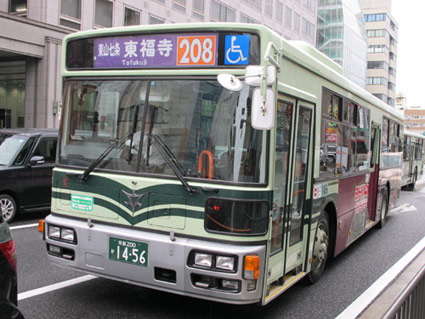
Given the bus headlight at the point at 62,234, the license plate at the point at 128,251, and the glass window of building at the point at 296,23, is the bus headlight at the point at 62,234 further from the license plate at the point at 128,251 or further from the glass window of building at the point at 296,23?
the glass window of building at the point at 296,23

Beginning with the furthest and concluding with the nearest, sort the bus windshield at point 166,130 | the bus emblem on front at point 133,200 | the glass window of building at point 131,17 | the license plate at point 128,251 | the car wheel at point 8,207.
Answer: the glass window of building at point 131,17
the car wheel at point 8,207
the bus emblem on front at point 133,200
the license plate at point 128,251
the bus windshield at point 166,130

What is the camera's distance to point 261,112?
3912mm

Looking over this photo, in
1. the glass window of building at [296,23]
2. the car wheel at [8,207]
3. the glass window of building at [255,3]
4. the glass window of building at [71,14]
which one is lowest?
the car wheel at [8,207]

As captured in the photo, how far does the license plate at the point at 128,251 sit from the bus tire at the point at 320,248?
253cm

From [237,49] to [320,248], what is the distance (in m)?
3.20

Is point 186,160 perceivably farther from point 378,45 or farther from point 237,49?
point 378,45

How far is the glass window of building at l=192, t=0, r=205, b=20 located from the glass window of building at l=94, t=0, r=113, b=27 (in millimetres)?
7784

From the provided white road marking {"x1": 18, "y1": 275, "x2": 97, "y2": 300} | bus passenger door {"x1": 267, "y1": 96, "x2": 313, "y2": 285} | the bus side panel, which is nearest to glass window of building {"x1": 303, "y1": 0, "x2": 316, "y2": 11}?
the bus side panel

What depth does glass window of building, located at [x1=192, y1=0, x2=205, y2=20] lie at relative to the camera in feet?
110

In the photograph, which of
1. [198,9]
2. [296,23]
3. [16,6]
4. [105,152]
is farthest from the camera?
[296,23]

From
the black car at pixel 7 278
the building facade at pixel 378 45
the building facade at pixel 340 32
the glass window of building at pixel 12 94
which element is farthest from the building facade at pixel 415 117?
the black car at pixel 7 278

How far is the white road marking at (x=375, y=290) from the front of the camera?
205 inches

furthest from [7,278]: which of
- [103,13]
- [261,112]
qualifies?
[103,13]

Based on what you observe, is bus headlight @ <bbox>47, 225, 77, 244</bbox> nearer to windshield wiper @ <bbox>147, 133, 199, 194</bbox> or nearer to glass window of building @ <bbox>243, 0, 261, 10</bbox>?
windshield wiper @ <bbox>147, 133, 199, 194</bbox>
